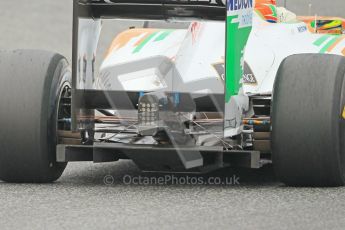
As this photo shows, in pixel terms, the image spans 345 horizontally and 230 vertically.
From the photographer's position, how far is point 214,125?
298 inches

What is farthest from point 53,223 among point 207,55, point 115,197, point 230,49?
point 207,55

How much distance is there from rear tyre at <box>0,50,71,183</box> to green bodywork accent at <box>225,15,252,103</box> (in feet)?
4.39

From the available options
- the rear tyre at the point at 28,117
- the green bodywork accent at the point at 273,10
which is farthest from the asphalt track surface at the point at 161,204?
the green bodywork accent at the point at 273,10

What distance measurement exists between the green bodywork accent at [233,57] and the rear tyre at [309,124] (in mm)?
298

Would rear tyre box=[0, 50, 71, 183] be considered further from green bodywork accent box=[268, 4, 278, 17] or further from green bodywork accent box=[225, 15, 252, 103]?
green bodywork accent box=[268, 4, 278, 17]

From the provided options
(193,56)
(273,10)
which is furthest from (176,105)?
(273,10)

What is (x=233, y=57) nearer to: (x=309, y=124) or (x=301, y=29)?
(x=309, y=124)

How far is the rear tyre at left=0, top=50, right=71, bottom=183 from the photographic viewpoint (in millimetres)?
7348

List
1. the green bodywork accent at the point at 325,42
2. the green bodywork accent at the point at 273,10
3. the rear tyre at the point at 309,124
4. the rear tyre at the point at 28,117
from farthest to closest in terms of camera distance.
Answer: the green bodywork accent at the point at 273,10, the green bodywork accent at the point at 325,42, the rear tyre at the point at 28,117, the rear tyre at the point at 309,124

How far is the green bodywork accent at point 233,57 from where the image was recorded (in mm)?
7164

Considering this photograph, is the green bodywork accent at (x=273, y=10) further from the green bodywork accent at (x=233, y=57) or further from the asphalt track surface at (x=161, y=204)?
the green bodywork accent at (x=233, y=57)

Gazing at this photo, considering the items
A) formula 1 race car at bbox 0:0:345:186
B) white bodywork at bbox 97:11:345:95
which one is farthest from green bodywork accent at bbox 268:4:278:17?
formula 1 race car at bbox 0:0:345:186

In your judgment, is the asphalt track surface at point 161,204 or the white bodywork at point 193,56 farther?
the white bodywork at point 193,56

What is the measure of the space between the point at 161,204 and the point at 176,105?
1.06 meters
